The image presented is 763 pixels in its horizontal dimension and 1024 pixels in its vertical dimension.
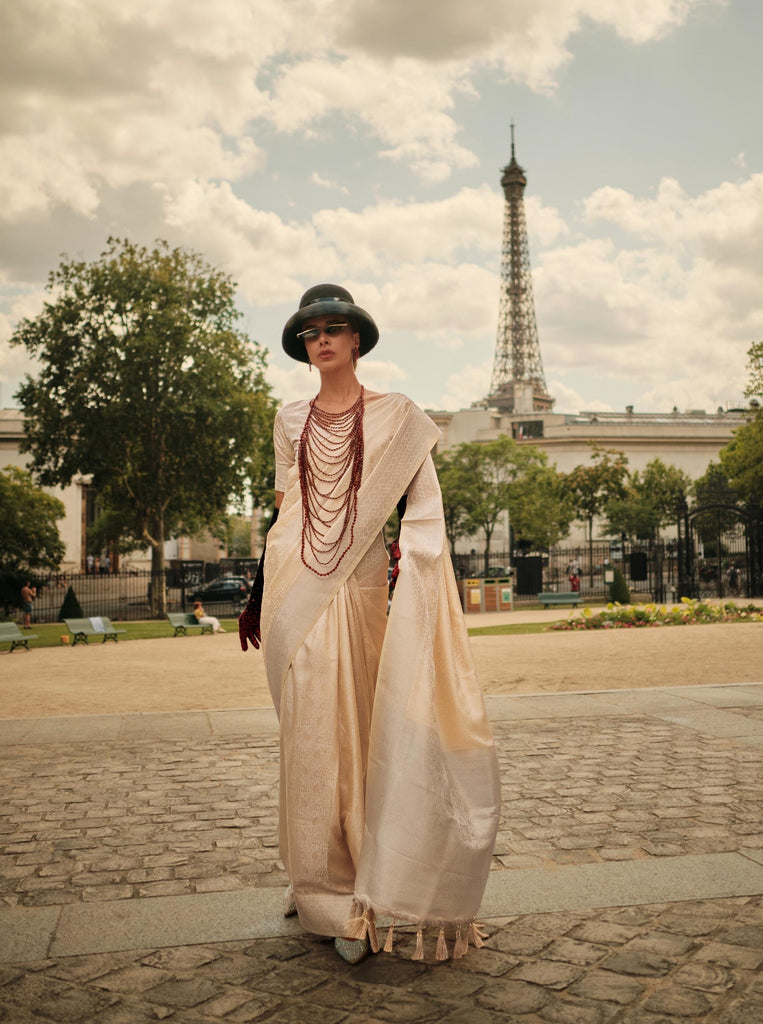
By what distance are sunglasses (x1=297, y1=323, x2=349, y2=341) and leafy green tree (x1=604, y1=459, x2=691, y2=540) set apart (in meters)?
58.0

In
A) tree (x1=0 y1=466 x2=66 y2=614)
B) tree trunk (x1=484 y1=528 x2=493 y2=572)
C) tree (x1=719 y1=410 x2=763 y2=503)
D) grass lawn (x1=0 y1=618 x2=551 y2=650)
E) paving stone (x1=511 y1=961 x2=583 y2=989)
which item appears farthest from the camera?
tree trunk (x1=484 y1=528 x2=493 y2=572)

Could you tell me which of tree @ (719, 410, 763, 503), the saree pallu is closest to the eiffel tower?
tree @ (719, 410, 763, 503)

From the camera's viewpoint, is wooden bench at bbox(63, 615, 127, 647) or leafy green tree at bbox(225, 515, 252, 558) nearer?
wooden bench at bbox(63, 615, 127, 647)

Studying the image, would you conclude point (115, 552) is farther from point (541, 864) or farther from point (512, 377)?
point (512, 377)

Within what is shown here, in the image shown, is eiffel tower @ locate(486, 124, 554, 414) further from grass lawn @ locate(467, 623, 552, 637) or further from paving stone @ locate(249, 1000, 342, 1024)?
paving stone @ locate(249, 1000, 342, 1024)

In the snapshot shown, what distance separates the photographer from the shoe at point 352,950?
3162 millimetres

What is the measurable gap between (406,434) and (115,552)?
5279 cm

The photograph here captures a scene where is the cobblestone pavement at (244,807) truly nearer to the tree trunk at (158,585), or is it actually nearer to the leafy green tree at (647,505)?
the tree trunk at (158,585)

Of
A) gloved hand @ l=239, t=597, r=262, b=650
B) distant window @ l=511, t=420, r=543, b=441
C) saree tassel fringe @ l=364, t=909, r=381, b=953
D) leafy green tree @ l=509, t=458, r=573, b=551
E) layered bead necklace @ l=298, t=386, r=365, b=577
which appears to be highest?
distant window @ l=511, t=420, r=543, b=441

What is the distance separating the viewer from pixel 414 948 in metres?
3.34

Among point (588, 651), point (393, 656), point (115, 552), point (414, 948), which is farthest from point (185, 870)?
point (115, 552)

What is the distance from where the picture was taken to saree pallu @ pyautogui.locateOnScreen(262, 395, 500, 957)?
10.2 ft

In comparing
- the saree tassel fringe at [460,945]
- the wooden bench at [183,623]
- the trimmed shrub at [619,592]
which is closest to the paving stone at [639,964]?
the saree tassel fringe at [460,945]

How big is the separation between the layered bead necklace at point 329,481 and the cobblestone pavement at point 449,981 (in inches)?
52.8
